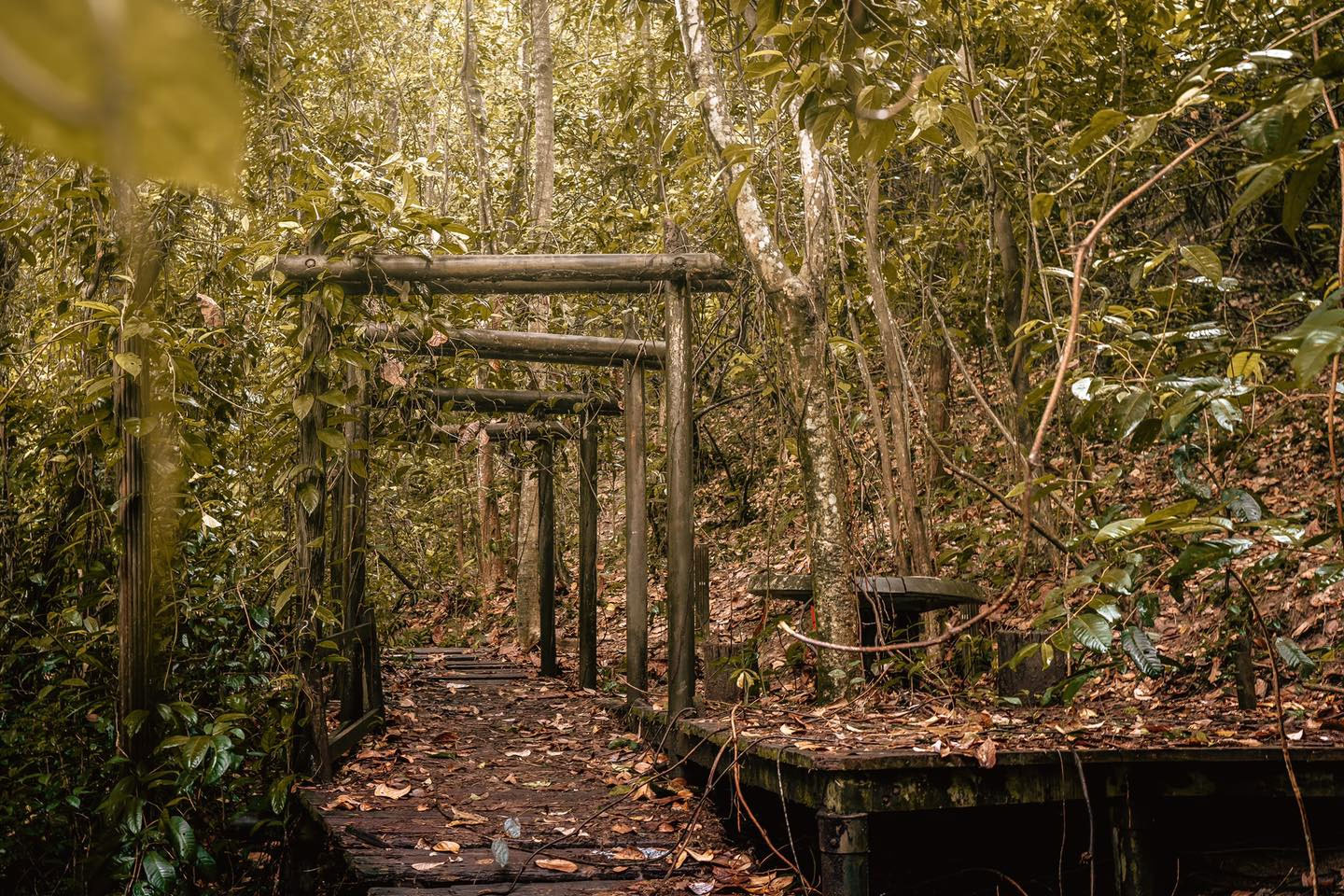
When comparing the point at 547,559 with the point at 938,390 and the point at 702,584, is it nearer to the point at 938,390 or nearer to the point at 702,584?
the point at 702,584

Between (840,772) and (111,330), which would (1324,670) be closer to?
(840,772)

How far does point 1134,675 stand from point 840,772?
12.7 ft

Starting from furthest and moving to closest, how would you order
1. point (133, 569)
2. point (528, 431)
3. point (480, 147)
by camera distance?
point (480, 147) < point (528, 431) < point (133, 569)

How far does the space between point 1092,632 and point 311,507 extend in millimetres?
3760

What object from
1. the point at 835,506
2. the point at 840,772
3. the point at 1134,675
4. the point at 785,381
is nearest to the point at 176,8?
the point at 840,772

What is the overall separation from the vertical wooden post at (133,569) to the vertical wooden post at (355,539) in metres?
2.06

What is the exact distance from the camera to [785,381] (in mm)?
6730

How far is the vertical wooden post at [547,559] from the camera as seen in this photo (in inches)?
396

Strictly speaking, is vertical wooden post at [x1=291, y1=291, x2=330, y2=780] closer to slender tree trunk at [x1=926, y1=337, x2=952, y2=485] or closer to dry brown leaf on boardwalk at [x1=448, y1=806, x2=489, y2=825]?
dry brown leaf on boardwalk at [x1=448, y1=806, x2=489, y2=825]

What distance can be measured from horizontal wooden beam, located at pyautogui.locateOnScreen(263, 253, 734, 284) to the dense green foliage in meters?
0.13

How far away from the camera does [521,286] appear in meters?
5.90

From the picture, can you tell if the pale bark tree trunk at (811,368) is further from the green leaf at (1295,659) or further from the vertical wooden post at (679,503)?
the green leaf at (1295,659)

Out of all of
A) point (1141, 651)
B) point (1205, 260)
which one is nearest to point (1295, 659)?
point (1141, 651)

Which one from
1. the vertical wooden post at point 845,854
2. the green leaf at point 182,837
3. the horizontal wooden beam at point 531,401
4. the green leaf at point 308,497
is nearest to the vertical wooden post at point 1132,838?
the vertical wooden post at point 845,854
